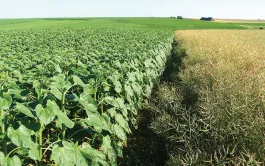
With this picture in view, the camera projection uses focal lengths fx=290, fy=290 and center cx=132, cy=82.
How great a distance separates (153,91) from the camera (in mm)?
9508

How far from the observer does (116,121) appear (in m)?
4.53

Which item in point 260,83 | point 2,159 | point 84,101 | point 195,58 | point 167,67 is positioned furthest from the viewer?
point 167,67

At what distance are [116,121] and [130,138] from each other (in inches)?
67.9

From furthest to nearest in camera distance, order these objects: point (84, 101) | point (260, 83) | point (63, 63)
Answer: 1. point (63, 63)
2. point (260, 83)
3. point (84, 101)

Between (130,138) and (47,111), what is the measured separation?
3.77 meters

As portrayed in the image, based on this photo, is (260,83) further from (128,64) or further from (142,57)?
(142,57)

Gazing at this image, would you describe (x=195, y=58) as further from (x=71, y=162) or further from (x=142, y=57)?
(x=71, y=162)

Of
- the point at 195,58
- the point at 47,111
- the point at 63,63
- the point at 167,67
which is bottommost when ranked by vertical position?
the point at 167,67

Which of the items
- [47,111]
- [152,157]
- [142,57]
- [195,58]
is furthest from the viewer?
[195,58]

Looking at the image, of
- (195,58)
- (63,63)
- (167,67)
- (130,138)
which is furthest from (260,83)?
(167,67)

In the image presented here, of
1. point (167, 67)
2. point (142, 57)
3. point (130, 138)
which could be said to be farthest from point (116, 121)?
point (167, 67)

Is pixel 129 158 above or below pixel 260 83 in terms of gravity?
below

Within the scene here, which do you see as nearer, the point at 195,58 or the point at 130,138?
the point at 130,138

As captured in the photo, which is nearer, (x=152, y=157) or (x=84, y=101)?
(x=84, y=101)
